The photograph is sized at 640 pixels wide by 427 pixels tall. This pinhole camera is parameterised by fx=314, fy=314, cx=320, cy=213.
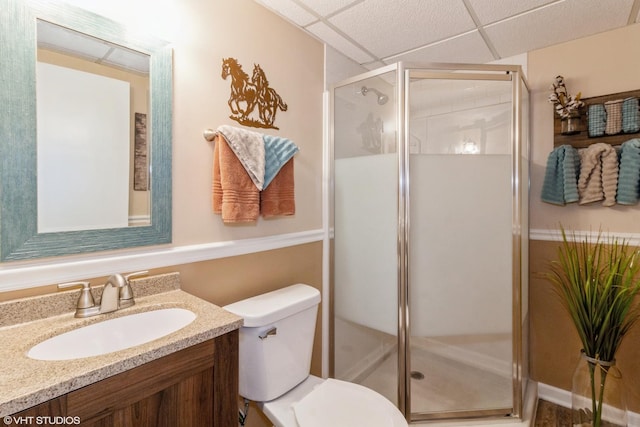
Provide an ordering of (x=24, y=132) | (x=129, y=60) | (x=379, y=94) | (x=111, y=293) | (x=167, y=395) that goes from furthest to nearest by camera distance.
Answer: (x=379, y=94)
(x=129, y=60)
(x=111, y=293)
(x=24, y=132)
(x=167, y=395)

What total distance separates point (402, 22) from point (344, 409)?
1873 millimetres

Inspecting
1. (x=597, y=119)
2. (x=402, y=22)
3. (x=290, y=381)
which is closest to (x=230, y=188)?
(x=290, y=381)

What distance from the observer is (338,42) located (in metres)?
1.92

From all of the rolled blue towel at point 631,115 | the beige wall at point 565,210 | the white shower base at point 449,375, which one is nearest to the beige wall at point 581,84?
the beige wall at point 565,210

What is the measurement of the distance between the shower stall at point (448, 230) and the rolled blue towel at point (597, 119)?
1.14 ft

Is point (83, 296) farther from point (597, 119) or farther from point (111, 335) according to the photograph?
point (597, 119)

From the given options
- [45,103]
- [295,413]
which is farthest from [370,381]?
[45,103]

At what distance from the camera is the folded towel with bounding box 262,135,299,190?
1450 mm

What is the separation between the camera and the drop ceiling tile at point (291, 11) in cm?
153

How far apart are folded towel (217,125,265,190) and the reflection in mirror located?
1.04 ft

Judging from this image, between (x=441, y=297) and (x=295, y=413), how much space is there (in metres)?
0.97

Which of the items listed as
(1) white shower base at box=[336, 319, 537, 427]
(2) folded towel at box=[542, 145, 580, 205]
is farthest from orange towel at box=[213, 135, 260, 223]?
(2) folded towel at box=[542, 145, 580, 205]

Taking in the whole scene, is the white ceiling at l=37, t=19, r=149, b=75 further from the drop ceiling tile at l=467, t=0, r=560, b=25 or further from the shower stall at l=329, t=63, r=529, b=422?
the drop ceiling tile at l=467, t=0, r=560, b=25

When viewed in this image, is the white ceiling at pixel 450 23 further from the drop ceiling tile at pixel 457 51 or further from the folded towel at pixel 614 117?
the folded towel at pixel 614 117
